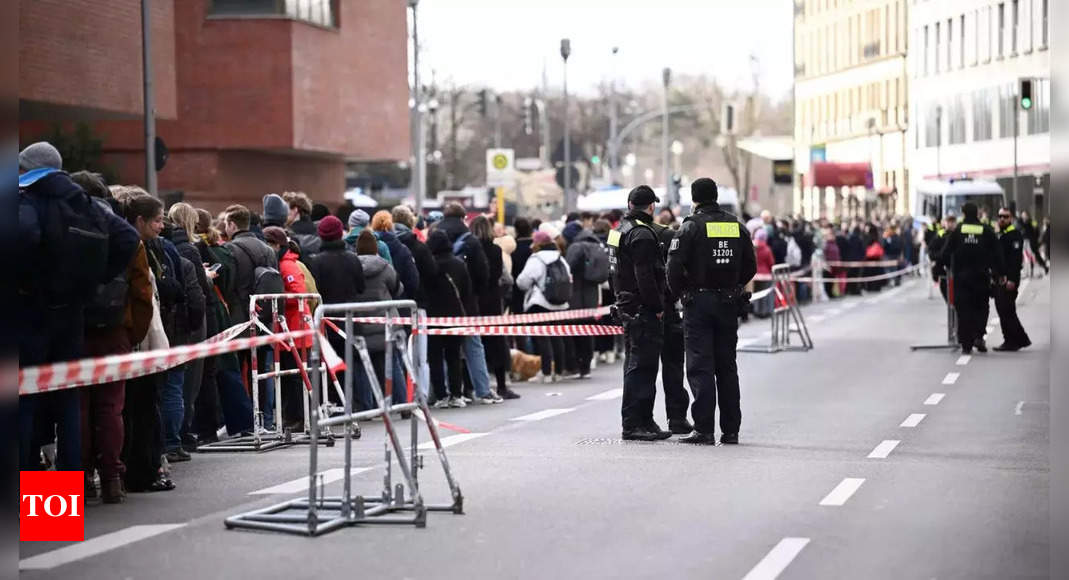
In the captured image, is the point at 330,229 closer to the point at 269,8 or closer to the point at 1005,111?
the point at 269,8

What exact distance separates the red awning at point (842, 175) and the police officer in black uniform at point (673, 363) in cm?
5813

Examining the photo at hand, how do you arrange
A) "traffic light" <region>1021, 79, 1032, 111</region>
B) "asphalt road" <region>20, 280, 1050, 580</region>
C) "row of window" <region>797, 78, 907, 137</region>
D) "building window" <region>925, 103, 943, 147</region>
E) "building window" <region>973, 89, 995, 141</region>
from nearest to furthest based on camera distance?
"asphalt road" <region>20, 280, 1050, 580</region>
"traffic light" <region>1021, 79, 1032, 111</region>
"building window" <region>973, 89, 995, 141</region>
"building window" <region>925, 103, 943, 147</region>
"row of window" <region>797, 78, 907, 137</region>

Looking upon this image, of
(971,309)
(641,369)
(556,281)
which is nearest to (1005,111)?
(971,309)

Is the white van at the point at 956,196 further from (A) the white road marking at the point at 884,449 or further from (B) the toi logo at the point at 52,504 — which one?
(B) the toi logo at the point at 52,504

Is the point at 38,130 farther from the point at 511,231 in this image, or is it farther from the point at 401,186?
the point at 401,186

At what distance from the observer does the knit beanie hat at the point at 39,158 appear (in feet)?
35.1

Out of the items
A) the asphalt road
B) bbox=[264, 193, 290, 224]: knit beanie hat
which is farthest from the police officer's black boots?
bbox=[264, 193, 290, 224]: knit beanie hat

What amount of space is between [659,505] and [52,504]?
11.3ft

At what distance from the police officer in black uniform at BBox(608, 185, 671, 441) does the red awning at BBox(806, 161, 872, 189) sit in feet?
192

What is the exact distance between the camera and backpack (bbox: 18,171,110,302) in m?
10.5

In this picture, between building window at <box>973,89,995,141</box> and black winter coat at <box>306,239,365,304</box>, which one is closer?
black winter coat at <box>306,239,365,304</box>

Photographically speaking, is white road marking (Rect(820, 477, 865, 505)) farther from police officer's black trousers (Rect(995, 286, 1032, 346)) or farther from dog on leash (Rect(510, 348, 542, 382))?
police officer's black trousers (Rect(995, 286, 1032, 346))

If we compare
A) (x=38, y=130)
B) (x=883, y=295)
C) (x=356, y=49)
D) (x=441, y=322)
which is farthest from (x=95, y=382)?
(x=883, y=295)

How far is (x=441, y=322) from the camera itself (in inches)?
746
